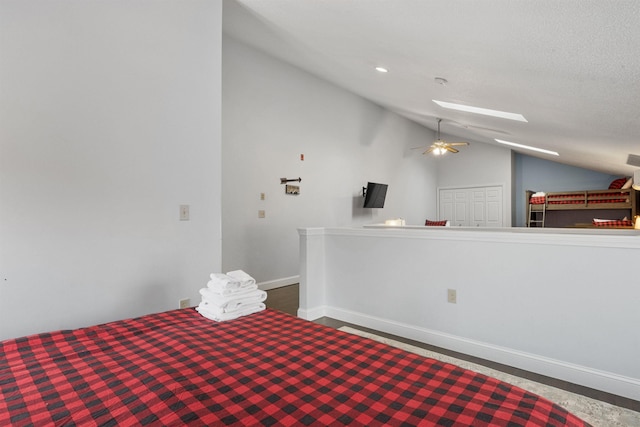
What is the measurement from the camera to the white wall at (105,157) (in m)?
2.02

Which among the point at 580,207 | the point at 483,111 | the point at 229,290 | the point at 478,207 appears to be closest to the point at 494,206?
the point at 478,207

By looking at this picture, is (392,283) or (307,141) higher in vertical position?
(307,141)

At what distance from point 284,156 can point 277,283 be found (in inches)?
75.6

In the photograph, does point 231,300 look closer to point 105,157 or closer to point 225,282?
point 225,282

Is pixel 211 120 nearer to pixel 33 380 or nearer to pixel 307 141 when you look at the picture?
pixel 33 380

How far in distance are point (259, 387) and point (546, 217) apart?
352 inches

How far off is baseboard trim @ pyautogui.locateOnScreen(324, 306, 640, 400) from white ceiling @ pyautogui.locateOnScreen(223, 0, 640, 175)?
186 cm

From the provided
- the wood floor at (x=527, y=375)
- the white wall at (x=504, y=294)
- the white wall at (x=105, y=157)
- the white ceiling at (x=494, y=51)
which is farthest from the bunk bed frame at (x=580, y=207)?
the white wall at (x=105, y=157)

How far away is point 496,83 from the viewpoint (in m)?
3.16

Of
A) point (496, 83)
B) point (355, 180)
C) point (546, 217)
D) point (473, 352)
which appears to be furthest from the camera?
point (546, 217)

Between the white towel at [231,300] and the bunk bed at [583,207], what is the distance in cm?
668

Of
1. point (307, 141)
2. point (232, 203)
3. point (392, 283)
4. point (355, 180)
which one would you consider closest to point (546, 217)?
point (355, 180)

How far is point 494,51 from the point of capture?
2459 mm

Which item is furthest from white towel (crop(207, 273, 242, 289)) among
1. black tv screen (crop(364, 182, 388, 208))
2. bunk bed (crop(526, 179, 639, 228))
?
bunk bed (crop(526, 179, 639, 228))
